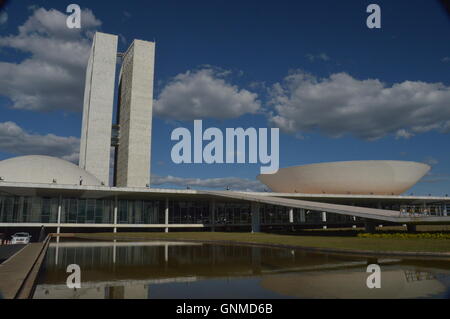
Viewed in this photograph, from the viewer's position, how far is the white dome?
44.0m

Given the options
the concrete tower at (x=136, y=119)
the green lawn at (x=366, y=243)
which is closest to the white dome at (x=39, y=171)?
the concrete tower at (x=136, y=119)

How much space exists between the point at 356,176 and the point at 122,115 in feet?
170

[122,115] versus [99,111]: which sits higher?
[122,115]

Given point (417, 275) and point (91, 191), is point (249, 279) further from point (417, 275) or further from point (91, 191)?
point (91, 191)

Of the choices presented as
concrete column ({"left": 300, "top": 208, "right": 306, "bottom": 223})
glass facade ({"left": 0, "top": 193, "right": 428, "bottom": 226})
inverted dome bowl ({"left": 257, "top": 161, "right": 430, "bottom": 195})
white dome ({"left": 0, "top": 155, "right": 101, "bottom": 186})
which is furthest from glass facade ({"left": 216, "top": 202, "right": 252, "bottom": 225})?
white dome ({"left": 0, "top": 155, "right": 101, "bottom": 186})

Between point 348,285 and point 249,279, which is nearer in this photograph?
point 348,285

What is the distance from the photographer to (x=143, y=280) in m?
9.38

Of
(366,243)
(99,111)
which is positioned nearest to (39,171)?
(99,111)

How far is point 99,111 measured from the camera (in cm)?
7288

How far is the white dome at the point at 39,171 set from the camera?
44.0m

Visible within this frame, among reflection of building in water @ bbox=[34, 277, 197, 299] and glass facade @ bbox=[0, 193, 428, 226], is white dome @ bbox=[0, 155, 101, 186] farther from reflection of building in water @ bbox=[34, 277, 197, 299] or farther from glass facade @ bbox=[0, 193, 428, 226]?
reflection of building in water @ bbox=[34, 277, 197, 299]
